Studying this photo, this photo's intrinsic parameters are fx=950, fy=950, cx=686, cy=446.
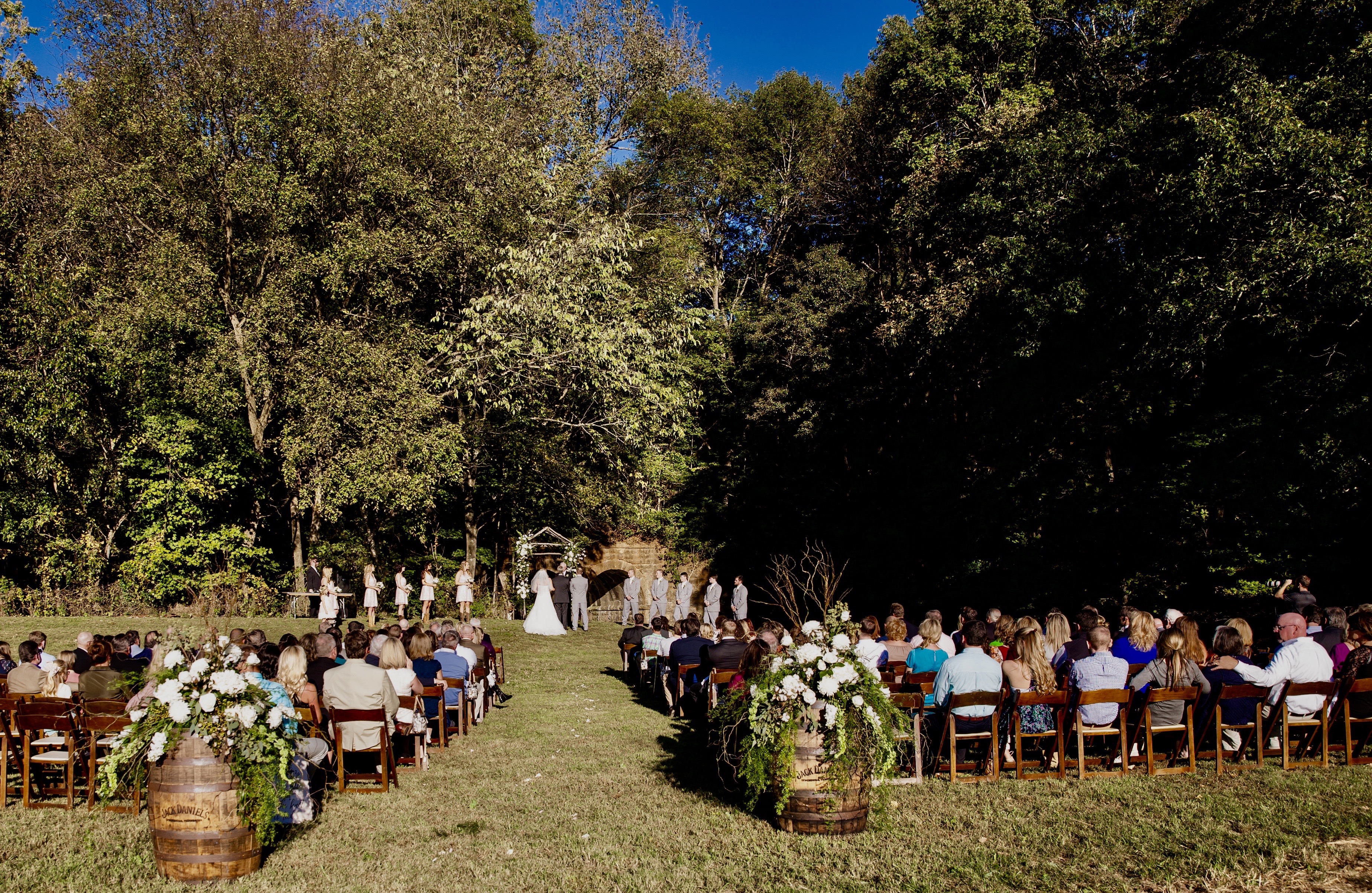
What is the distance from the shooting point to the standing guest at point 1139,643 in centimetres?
871

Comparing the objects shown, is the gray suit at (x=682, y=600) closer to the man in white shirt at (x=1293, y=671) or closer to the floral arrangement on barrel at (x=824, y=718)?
the man in white shirt at (x=1293, y=671)

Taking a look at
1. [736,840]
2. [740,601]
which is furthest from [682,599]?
[736,840]

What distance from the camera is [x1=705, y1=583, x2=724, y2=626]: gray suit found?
21844 mm

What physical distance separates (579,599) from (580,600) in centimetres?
2

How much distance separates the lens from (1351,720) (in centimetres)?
786

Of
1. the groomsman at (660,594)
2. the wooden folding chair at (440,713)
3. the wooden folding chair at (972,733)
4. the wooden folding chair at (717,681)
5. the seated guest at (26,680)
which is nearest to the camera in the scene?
the wooden folding chair at (972,733)

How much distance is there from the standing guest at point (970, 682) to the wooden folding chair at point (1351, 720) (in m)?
2.79

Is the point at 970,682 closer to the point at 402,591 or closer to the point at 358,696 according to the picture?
the point at 358,696

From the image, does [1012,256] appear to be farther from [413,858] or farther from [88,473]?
[88,473]

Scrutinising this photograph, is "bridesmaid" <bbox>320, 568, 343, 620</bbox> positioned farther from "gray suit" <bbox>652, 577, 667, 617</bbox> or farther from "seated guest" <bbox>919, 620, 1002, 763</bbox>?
"seated guest" <bbox>919, 620, 1002, 763</bbox>

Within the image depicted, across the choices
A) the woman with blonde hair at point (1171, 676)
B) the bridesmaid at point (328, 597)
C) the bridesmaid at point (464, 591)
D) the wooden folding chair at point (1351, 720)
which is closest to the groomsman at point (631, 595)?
the bridesmaid at point (464, 591)

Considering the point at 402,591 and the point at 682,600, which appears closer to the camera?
the point at 402,591

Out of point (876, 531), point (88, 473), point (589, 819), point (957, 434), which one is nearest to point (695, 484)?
point (876, 531)

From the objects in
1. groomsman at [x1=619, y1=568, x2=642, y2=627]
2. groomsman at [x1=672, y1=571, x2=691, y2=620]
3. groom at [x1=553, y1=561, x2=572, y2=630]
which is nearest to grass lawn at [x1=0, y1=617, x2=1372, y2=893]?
groom at [x1=553, y1=561, x2=572, y2=630]
